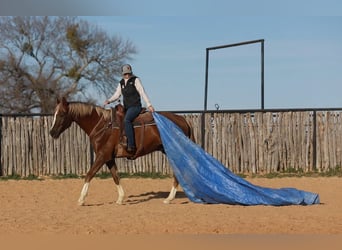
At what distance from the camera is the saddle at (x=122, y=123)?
10.7 meters

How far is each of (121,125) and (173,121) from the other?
3.09 ft

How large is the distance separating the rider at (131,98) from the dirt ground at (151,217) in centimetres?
119

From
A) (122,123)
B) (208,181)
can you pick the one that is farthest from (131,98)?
(208,181)

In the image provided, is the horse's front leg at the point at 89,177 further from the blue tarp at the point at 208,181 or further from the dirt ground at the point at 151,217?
the blue tarp at the point at 208,181

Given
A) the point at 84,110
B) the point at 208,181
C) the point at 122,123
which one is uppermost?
the point at 84,110

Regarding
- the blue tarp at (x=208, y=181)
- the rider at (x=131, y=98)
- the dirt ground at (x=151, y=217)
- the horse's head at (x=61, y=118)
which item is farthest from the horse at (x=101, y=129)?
the dirt ground at (x=151, y=217)

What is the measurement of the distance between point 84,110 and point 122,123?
27.3 inches

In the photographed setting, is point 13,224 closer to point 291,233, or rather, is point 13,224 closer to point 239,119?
point 291,233

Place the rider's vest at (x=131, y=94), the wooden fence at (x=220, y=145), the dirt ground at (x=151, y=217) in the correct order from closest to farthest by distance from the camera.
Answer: the dirt ground at (x=151, y=217), the rider's vest at (x=131, y=94), the wooden fence at (x=220, y=145)

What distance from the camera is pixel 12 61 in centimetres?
3572

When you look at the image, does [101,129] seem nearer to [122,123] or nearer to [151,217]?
[122,123]

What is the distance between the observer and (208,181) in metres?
10.3

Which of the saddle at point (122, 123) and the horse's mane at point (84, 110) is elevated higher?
the horse's mane at point (84, 110)

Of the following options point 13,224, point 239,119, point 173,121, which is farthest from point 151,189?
point 13,224
